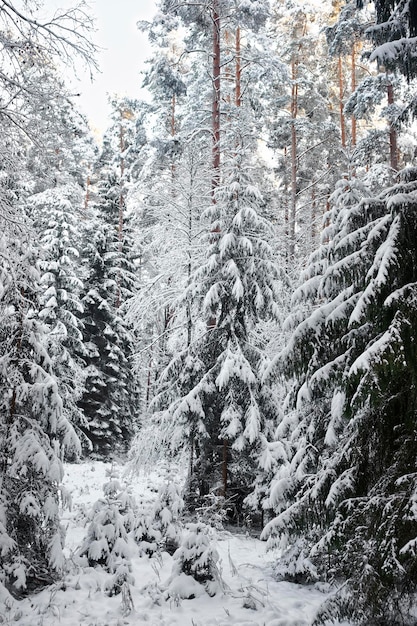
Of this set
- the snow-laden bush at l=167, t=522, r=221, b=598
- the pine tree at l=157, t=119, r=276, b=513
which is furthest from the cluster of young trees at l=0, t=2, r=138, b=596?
the pine tree at l=157, t=119, r=276, b=513

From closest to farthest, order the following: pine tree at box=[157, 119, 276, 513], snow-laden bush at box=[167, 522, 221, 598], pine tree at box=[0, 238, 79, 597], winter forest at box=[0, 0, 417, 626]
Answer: winter forest at box=[0, 0, 417, 626] → pine tree at box=[0, 238, 79, 597] → snow-laden bush at box=[167, 522, 221, 598] → pine tree at box=[157, 119, 276, 513]

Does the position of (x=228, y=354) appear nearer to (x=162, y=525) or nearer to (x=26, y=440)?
(x=162, y=525)

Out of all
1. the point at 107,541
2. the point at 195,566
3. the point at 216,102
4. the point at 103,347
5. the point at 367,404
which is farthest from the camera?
the point at 103,347

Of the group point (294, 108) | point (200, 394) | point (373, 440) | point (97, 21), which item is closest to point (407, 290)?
point (373, 440)

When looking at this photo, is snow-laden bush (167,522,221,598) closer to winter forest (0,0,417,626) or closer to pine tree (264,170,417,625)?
winter forest (0,0,417,626)

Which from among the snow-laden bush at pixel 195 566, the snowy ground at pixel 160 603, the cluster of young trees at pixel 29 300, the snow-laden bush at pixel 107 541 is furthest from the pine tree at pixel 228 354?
the cluster of young trees at pixel 29 300

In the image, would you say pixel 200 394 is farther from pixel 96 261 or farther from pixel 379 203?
pixel 96 261

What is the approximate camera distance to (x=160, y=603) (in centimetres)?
569

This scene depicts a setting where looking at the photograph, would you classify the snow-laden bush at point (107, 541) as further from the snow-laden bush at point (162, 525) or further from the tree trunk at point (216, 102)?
the tree trunk at point (216, 102)

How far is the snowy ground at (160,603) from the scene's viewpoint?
5.14 metres

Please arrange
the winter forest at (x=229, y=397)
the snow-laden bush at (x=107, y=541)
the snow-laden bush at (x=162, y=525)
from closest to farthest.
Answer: the winter forest at (x=229, y=397) → the snow-laden bush at (x=107, y=541) → the snow-laden bush at (x=162, y=525)

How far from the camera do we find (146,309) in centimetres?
1204

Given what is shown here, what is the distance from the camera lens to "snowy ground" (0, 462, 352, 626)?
16.9 feet

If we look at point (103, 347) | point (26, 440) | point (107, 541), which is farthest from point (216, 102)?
point (103, 347)
